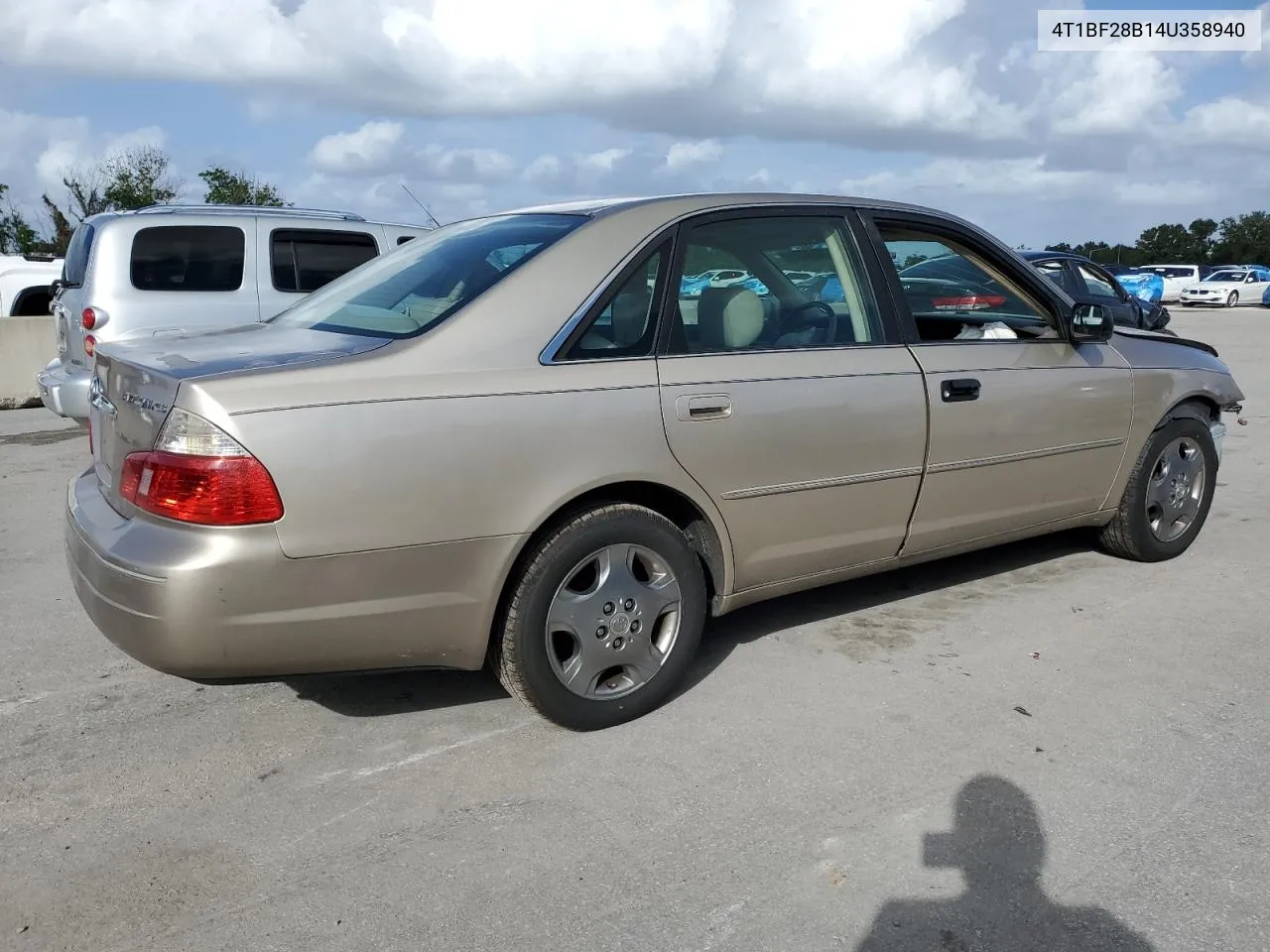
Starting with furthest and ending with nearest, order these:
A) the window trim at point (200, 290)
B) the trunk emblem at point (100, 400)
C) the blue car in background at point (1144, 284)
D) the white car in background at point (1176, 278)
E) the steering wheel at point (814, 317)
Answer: the white car in background at point (1176, 278) < the blue car in background at point (1144, 284) < the window trim at point (200, 290) < the steering wheel at point (814, 317) < the trunk emblem at point (100, 400)

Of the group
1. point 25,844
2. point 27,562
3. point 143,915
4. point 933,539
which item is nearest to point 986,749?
point 933,539

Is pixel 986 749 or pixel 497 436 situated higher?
pixel 497 436

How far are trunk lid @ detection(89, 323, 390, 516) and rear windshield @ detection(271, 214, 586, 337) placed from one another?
0.56 feet

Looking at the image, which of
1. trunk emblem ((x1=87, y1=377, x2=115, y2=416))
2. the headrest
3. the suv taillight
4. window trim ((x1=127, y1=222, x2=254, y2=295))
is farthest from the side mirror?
window trim ((x1=127, y1=222, x2=254, y2=295))

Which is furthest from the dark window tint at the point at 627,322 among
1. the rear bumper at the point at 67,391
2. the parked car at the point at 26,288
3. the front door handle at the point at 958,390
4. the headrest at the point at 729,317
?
the parked car at the point at 26,288

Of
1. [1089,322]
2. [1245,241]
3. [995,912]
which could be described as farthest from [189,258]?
[1245,241]

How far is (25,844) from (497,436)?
1.62 meters

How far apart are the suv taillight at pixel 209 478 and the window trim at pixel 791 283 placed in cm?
130

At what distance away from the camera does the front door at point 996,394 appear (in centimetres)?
425

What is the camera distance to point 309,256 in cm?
912

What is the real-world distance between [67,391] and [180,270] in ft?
4.35

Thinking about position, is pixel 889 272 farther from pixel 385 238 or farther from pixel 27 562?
pixel 385 238

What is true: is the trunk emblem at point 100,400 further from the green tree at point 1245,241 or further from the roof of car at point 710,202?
the green tree at point 1245,241

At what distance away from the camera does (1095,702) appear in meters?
3.76
